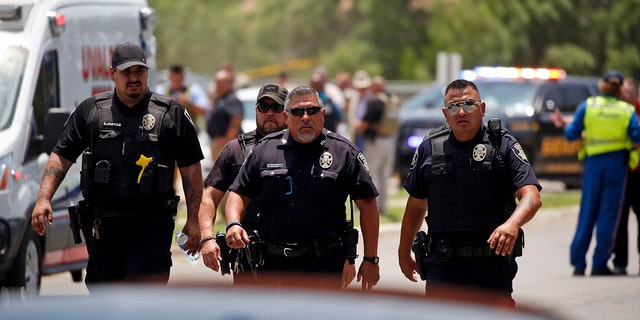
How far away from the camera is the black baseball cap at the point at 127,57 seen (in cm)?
710

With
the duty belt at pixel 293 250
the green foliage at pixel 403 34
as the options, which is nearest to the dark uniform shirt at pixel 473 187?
the duty belt at pixel 293 250

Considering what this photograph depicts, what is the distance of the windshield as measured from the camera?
30.4ft

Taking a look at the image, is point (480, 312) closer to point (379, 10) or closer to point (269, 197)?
point (269, 197)

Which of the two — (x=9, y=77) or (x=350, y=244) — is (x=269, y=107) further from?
(x=9, y=77)

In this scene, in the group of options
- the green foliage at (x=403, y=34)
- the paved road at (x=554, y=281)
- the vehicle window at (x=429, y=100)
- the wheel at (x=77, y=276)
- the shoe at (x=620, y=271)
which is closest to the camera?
the paved road at (x=554, y=281)

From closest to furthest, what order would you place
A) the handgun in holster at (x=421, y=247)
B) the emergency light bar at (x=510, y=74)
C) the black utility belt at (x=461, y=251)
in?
the black utility belt at (x=461, y=251) < the handgun in holster at (x=421, y=247) < the emergency light bar at (x=510, y=74)

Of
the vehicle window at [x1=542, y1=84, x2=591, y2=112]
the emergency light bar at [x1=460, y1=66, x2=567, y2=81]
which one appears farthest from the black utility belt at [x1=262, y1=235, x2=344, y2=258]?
the vehicle window at [x1=542, y1=84, x2=591, y2=112]

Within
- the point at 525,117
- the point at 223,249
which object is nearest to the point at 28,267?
the point at 223,249

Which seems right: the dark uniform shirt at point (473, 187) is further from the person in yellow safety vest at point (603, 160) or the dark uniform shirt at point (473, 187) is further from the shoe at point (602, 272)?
the shoe at point (602, 272)

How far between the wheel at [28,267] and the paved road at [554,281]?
0.90 metres

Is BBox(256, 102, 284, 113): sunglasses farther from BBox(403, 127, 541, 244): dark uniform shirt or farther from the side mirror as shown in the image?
the side mirror

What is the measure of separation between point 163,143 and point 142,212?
15.1 inches

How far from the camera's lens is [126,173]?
23.0 ft

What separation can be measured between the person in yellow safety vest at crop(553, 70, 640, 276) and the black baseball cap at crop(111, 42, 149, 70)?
5.76m
